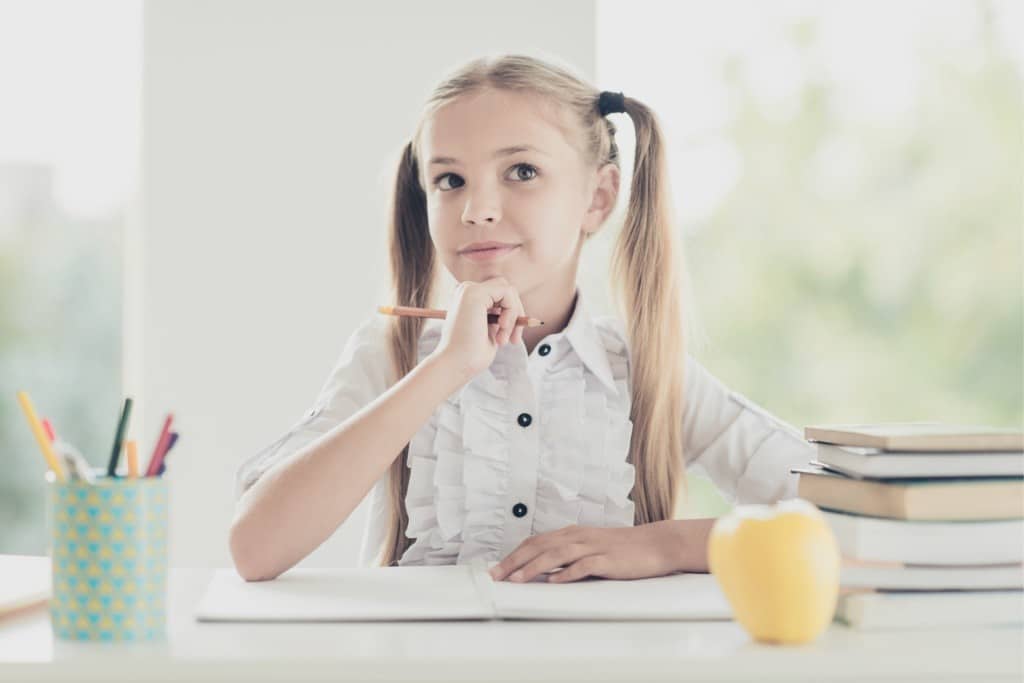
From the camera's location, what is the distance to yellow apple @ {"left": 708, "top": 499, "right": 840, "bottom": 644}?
0.80 m

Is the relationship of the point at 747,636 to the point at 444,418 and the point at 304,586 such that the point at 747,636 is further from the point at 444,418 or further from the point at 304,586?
the point at 444,418

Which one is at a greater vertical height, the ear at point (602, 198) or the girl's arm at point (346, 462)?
the ear at point (602, 198)

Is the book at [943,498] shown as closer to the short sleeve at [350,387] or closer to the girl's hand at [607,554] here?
the girl's hand at [607,554]

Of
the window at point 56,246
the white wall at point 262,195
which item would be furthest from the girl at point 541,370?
the window at point 56,246

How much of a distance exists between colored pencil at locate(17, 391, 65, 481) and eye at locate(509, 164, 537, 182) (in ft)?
2.63

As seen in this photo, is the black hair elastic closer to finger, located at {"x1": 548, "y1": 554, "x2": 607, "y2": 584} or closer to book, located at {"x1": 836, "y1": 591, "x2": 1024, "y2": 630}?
finger, located at {"x1": 548, "y1": 554, "x2": 607, "y2": 584}

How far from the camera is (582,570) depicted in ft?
3.67

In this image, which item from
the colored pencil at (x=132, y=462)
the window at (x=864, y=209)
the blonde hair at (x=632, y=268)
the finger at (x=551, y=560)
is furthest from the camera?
the window at (x=864, y=209)

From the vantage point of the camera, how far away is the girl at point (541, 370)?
1.52m

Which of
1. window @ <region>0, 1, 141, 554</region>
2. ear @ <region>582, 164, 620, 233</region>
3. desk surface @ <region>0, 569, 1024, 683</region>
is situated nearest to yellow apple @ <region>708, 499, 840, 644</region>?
desk surface @ <region>0, 569, 1024, 683</region>

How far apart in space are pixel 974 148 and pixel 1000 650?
6901 millimetres

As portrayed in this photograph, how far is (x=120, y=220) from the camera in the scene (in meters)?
5.33

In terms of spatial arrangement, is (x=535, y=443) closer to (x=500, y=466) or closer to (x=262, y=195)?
(x=500, y=466)

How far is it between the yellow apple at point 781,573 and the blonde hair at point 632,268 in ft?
2.53
